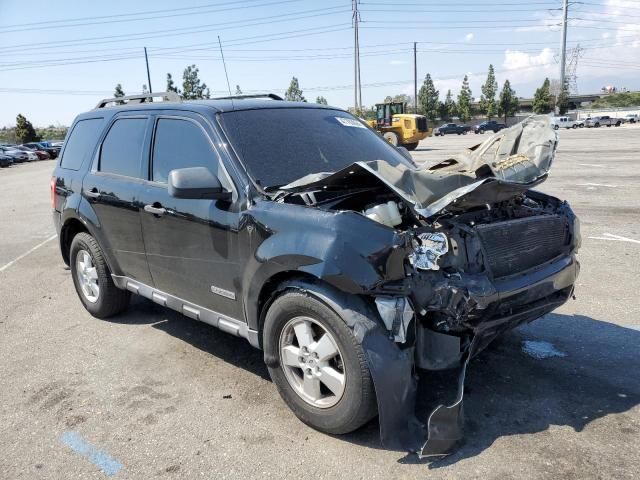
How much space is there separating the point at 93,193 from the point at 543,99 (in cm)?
9373

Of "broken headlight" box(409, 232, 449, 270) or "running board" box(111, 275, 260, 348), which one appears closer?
"broken headlight" box(409, 232, 449, 270)

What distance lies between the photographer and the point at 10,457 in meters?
3.16

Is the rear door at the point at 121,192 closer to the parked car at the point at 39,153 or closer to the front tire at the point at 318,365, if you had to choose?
the front tire at the point at 318,365

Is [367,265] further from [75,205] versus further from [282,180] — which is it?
[75,205]

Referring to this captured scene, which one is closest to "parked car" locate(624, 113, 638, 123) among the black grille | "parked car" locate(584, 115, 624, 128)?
"parked car" locate(584, 115, 624, 128)

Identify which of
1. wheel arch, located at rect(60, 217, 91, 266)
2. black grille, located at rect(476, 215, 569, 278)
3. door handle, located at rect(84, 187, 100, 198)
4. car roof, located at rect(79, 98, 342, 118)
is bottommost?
wheel arch, located at rect(60, 217, 91, 266)

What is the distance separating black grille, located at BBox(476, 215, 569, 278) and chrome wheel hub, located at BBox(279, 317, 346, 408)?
1056mm

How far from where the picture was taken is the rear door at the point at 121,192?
4.44 m

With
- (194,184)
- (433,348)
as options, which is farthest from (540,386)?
(194,184)

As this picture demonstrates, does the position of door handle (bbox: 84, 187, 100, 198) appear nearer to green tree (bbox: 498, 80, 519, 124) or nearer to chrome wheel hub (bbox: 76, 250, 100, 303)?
chrome wheel hub (bbox: 76, 250, 100, 303)

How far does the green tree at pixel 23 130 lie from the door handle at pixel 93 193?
7858 centimetres

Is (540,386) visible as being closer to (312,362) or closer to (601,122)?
(312,362)

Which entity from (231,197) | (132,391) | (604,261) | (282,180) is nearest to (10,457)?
(132,391)

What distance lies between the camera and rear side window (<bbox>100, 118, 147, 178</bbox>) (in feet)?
14.8
